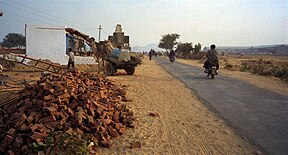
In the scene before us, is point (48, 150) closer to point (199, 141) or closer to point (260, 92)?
point (199, 141)

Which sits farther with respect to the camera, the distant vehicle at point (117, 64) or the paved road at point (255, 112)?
the distant vehicle at point (117, 64)

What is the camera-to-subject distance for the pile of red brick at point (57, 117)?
4.57 m

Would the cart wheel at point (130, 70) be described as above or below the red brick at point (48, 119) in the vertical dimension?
above

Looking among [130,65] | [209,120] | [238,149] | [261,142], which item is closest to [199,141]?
[238,149]

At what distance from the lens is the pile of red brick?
457cm

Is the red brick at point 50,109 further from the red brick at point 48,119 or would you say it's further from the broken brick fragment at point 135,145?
the broken brick fragment at point 135,145

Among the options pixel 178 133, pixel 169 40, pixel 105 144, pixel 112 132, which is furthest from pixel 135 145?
pixel 169 40

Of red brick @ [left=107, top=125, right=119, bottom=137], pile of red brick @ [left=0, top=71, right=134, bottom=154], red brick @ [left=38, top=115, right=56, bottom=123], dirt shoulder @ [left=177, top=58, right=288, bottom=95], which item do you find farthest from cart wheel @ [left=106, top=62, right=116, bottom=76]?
red brick @ [left=38, top=115, right=56, bottom=123]

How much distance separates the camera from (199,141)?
17.1 feet

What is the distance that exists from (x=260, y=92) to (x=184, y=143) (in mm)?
7056

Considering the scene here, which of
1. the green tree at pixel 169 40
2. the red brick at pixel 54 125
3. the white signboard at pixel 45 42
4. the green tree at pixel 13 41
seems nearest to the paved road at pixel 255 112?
the red brick at pixel 54 125

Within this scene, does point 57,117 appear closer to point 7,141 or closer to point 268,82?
point 7,141

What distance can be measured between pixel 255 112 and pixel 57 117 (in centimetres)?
522

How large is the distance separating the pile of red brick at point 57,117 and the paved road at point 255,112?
2591 mm
